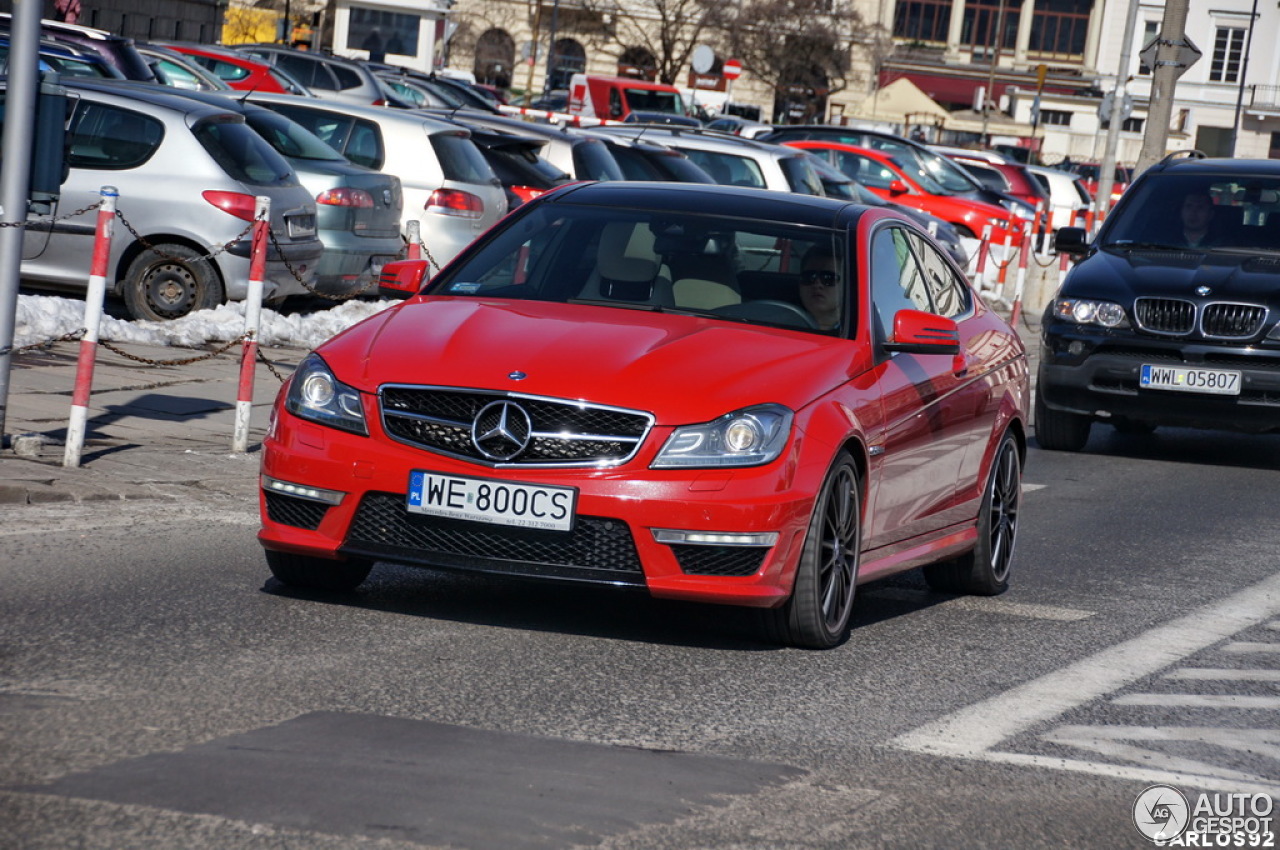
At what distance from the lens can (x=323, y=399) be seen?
6.52 m

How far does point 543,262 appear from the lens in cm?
754

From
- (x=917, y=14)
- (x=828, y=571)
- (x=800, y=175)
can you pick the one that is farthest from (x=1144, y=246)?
(x=917, y=14)

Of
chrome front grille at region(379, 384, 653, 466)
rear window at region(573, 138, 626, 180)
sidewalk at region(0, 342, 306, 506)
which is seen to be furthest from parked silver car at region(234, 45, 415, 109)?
chrome front grille at region(379, 384, 653, 466)

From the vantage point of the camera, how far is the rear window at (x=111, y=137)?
14.4 meters

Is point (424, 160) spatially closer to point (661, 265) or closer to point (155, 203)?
point (155, 203)

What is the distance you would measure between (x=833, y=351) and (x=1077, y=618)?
5.72 ft

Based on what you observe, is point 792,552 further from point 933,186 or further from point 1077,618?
point 933,186

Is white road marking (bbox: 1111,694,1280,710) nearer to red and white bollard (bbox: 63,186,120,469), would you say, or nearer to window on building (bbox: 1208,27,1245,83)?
red and white bollard (bbox: 63,186,120,469)

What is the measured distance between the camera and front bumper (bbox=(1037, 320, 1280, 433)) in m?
12.9

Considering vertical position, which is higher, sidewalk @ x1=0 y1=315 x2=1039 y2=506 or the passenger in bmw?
the passenger in bmw

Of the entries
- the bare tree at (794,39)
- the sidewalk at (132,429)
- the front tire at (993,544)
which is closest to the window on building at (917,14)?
the bare tree at (794,39)

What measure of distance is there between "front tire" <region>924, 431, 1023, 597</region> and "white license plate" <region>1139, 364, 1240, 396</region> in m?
4.50

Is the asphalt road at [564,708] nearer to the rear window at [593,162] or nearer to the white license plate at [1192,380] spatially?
the white license plate at [1192,380]

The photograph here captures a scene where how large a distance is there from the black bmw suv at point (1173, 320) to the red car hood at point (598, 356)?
6580 millimetres
